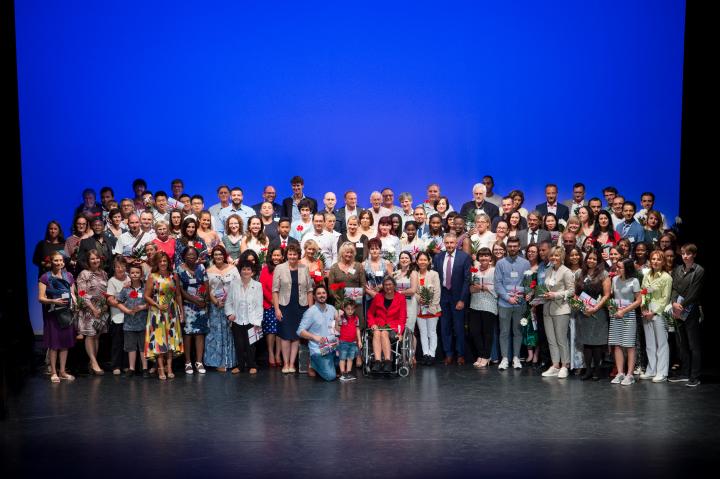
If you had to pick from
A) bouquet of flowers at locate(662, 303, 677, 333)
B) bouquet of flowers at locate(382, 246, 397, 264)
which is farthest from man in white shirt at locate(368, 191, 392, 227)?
bouquet of flowers at locate(662, 303, 677, 333)

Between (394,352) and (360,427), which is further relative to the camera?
(394,352)

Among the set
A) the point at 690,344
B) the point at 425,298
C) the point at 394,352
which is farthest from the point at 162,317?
the point at 690,344

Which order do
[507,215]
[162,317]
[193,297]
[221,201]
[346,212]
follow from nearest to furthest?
[162,317] < [193,297] < [507,215] < [346,212] < [221,201]

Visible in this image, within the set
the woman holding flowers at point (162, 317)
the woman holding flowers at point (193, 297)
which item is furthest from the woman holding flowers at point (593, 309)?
the woman holding flowers at point (162, 317)

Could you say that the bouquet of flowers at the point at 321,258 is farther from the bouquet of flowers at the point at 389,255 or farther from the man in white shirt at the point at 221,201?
the man in white shirt at the point at 221,201

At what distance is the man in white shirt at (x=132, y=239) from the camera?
389 inches

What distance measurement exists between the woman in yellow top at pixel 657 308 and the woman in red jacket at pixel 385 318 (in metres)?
2.36

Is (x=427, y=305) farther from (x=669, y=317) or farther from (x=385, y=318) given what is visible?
Result: (x=669, y=317)

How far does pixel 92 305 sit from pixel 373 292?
9.39 feet

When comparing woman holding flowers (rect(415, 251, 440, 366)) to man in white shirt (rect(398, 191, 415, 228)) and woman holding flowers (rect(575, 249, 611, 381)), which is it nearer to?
man in white shirt (rect(398, 191, 415, 228))

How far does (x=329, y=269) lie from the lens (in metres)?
9.66

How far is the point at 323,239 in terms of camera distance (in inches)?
400

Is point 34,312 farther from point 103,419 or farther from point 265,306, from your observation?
point 103,419

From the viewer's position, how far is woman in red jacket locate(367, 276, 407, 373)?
9.06 metres
